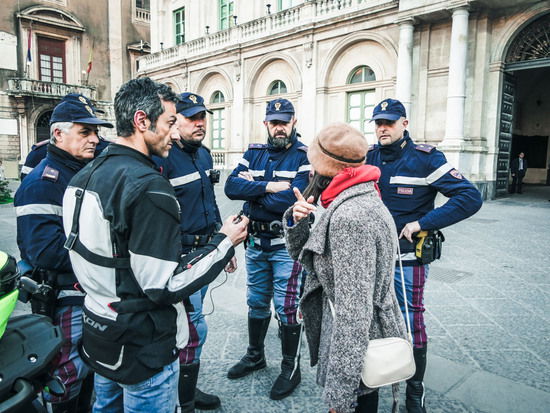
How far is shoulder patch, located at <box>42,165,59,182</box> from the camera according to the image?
230cm

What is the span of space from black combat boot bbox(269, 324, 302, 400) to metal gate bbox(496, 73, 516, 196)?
1254 cm

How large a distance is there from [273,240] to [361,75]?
44.5 feet

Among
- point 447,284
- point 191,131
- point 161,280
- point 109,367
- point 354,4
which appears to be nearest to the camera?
point 161,280

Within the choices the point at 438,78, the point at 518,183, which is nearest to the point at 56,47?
the point at 438,78

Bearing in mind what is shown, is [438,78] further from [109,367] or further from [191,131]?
[109,367]

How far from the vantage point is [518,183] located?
51.2 ft

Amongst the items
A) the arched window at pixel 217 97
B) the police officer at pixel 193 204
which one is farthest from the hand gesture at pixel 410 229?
the arched window at pixel 217 97

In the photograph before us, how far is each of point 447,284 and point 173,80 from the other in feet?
68.8

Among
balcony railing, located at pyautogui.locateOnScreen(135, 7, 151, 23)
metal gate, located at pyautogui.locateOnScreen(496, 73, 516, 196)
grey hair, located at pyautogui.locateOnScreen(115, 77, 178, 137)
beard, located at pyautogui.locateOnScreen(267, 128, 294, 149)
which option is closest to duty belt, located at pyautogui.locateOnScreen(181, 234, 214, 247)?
beard, located at pyautogui.locateOnScreen(267, 128, 294, 149)

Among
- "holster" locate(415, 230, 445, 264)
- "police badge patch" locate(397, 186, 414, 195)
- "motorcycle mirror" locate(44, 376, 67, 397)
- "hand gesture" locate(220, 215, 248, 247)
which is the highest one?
"police badge patch" locate(397, 186, 414, 195)

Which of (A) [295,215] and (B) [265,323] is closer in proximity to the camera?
(A) [295,215]

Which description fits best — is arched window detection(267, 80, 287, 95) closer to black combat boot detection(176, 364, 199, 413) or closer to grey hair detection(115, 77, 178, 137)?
black combat boot detection(176, 364, 199, 413)

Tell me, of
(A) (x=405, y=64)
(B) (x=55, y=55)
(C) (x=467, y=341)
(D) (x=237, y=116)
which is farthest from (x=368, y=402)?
(B) (x=55, y=55)

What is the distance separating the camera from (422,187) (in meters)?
2.92
